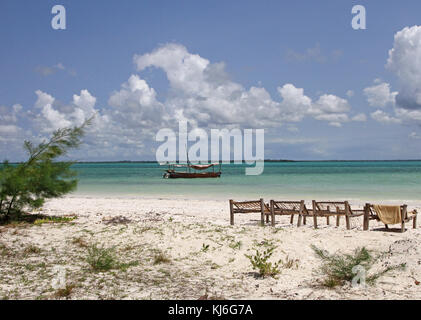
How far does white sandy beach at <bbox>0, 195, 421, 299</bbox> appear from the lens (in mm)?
5504

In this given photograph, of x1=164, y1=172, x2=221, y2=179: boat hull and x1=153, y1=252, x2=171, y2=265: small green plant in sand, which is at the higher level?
x1=153, y1=252, x2=171, y2=265: small green plant in sand

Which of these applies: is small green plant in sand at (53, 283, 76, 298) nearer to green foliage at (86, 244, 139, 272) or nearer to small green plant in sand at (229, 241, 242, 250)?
green foliage at (86, 244, 139, 272)

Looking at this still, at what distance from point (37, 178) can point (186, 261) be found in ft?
19.3

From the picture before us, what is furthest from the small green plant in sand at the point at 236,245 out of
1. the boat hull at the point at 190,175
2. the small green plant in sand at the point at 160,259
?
the boat hull at the point at 190,175

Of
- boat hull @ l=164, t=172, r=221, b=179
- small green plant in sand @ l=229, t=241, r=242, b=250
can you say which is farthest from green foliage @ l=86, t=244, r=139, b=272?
boat hull @ l=164, t=172, r=221, b=179

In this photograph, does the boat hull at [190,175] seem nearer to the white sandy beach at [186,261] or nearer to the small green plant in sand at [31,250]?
the white sandy beach at [186,261]

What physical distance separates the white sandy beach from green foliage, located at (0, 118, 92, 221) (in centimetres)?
112

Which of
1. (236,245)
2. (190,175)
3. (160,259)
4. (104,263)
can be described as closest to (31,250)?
(104,263)

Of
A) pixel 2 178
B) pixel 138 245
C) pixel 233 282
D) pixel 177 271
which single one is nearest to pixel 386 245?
pixel 233 282

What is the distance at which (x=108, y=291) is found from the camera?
554cm

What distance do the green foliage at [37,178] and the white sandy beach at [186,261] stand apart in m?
1.12

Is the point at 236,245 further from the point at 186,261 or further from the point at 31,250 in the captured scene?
the point at 31,250

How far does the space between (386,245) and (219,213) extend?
8726 millimetres
